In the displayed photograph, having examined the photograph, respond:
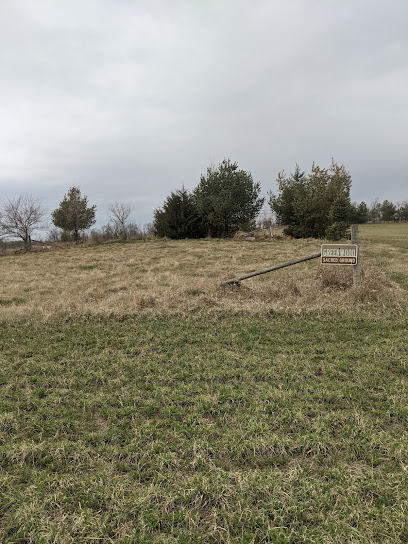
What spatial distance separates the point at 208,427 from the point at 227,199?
23947mm

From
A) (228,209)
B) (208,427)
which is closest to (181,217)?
(228,209)

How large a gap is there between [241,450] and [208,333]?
2796mm

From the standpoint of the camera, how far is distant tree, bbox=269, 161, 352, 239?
80.4ft

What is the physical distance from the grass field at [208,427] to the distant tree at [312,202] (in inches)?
800

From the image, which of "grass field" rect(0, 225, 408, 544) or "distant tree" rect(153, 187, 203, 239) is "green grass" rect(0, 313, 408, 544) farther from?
"distant tree" rect(153, 187, 203, 239)

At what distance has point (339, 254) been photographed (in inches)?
262

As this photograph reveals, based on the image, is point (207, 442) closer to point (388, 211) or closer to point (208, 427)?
point (208, 427)

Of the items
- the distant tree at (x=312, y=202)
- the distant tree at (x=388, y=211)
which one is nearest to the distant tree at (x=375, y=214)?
the distant tree at (x=388, y=211)

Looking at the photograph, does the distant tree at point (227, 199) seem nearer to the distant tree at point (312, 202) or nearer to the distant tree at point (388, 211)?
the distant tree at point (312, 202)

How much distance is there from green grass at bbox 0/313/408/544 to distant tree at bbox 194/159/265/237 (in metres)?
22.2

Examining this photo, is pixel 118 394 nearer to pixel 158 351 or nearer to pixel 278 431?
pixel 158 351

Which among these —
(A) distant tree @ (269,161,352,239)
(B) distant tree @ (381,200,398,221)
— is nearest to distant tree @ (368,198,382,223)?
(B) distant tree @ (381,200,398,221)

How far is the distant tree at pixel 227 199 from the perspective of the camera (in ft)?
84.3

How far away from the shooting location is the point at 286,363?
399 centimetres
